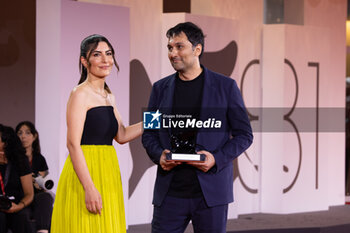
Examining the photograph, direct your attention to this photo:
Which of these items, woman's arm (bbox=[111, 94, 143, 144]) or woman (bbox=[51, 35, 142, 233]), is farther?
woman's arm (bbox=[111, 94, 143, 144])

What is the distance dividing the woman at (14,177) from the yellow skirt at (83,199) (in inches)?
64.4

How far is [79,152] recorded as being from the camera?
3.19m

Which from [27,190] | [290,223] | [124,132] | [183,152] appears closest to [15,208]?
[27,190]

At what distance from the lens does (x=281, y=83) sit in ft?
25.7

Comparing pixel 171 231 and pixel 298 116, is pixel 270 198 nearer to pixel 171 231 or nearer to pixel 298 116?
pixel 298 116

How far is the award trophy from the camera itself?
3033 mm

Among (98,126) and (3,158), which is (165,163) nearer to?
(98,126)

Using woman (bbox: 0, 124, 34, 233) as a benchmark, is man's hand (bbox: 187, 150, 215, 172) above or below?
above

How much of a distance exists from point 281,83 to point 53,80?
3.04 meters

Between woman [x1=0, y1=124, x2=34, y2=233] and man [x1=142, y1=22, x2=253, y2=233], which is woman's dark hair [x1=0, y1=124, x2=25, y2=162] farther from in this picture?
man [x1=142, y1=22, x2=253, y2=233]

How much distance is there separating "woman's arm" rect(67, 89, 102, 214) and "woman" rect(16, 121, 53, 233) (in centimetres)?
207

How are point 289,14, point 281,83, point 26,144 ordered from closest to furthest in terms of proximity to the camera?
point 26,144 < point 281,83 < point 289,14

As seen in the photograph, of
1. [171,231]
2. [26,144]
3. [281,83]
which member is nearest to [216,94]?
[171,231]

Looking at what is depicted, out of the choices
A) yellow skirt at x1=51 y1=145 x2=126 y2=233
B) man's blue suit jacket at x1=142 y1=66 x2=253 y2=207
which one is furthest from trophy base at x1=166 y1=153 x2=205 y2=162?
yellow skirt at x1=51 y1=145 x2=126 y2=233
